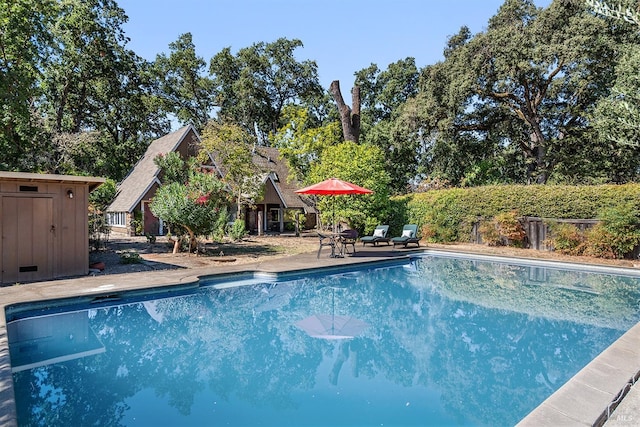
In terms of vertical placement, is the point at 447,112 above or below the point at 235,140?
above

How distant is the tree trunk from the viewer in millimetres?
23953

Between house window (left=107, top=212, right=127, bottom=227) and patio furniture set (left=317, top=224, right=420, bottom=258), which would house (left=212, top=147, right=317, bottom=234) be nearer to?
house window (left=107, top=212, right=127, bottom=227)

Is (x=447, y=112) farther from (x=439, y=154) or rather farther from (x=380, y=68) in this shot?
(x=380, y=68)

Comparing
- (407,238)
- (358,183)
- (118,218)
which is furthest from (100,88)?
(407,238)

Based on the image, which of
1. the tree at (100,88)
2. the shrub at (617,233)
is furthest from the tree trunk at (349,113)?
the tree at (100,88)

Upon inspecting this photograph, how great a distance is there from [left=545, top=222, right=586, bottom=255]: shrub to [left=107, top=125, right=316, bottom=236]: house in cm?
1554

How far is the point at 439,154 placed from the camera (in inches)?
1062

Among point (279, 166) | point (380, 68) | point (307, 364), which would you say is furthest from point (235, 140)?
point (380, 68)

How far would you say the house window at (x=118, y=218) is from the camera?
83.0ft

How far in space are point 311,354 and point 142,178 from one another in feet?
75.3

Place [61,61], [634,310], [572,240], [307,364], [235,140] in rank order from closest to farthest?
[307,364]
[634,310]
[572,240]
[235,140]
[61,61]

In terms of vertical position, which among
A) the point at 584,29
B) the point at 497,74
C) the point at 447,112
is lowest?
the point at 447,112

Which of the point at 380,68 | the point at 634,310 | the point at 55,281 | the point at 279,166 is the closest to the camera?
the point at 634,310

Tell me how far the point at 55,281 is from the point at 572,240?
57.0 feet
